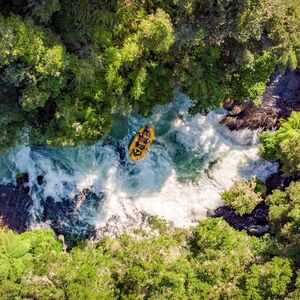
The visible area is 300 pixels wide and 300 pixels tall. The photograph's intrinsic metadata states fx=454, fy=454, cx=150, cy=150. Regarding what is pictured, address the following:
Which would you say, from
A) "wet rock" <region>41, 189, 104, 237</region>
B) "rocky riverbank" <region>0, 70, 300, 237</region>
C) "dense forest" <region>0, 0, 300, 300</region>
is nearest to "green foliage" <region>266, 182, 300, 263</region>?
"dense forest" <region>0, 0, 300, 300</region>

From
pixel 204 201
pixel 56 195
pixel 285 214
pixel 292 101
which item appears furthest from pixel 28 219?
pixel 292 101

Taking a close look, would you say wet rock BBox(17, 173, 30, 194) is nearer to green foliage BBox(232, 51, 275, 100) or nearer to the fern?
the fern

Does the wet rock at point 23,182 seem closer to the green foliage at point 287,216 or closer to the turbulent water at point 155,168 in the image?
the turbulent water at point 155,168

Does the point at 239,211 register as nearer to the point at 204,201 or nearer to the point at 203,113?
the point at 204,201

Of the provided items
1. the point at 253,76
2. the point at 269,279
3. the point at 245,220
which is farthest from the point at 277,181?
the point at 269,279

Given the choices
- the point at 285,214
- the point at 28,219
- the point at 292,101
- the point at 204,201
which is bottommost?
the point at 28,219

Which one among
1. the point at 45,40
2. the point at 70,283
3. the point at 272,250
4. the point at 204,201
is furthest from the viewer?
the point at 204,201
